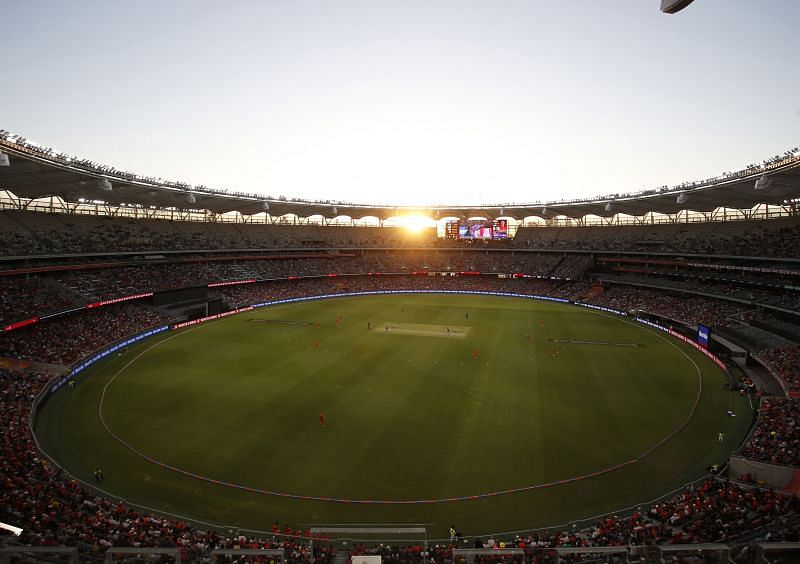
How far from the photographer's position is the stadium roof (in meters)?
38.2

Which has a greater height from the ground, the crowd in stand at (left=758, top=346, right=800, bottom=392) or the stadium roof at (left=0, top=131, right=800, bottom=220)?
the stadium roof at (left=0, top=131, right=800, bottom=220)

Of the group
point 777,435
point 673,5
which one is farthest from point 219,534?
point 777,435

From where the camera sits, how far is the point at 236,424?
25719 millimetres

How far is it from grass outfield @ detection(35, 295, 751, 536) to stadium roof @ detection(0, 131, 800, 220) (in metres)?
18.1

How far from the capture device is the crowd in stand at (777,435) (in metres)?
18.6

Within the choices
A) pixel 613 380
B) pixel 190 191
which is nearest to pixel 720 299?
pixel 613 380

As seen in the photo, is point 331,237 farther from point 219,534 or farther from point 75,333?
point 219,534

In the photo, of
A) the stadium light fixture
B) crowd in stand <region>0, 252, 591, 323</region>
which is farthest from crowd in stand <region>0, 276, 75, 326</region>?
the stadium light fixture

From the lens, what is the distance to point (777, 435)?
67.3ft

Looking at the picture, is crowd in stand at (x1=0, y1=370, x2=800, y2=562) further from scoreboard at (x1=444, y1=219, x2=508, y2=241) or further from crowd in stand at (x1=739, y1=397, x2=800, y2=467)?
scoreboard at (x1=444, y1=219, x2=508, y2=241)

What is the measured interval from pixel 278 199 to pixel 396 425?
57358mm

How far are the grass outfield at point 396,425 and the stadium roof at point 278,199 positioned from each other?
1814 cm

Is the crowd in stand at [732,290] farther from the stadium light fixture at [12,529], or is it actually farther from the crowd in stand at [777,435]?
the stadium light fixture at [12,529]

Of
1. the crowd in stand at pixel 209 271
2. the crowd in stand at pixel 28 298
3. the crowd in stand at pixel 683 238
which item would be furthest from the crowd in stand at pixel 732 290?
the crowd in stand at pixel 28 298
